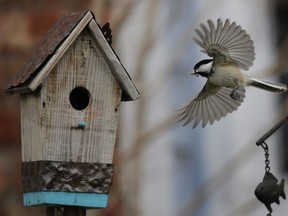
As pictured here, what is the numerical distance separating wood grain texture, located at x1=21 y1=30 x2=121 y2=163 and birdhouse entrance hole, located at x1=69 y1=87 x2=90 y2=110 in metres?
0.02

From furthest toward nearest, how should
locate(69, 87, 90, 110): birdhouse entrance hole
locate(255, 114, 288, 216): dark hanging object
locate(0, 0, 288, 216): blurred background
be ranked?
1. locate(0, 0, 288, 216): blurred background
2. locate(69, 87, 90, 110): birdhouse entrance hole
3. locate(255, 114, 288, 216): dark hanging object

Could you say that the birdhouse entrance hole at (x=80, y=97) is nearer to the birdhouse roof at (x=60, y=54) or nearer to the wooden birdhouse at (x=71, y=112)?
the wooden birdhouse at (x=71, y=112)

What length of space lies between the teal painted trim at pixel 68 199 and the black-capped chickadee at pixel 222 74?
58cm

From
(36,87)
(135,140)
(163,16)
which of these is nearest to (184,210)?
(135,140)

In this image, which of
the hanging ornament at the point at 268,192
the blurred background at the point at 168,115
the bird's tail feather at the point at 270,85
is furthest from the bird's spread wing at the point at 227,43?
the blurred background at the point at 168,115

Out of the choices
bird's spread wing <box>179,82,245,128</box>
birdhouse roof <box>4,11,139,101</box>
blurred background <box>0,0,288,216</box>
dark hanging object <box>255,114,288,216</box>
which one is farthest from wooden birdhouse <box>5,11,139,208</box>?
blurred background <box>0,0,288,216</box>

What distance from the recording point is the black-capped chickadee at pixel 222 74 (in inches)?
157

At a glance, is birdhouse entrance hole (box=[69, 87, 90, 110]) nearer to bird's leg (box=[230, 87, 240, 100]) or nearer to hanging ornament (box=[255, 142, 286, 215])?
hanging ornament (box=[255, 142, 286, 215])

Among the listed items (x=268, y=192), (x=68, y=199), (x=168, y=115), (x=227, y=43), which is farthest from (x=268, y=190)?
(x=168, y=115)

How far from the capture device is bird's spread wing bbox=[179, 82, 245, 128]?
13.6 feet

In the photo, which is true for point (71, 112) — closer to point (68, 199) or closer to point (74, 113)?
point (74, 113)

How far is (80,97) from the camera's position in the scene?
3.66 meters

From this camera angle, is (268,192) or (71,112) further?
(71,112)

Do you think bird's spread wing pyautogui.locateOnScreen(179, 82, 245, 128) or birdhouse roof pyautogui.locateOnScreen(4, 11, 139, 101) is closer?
birdhouse roof pyautogui.locateOnScreen(4, 11, 139, 101)
